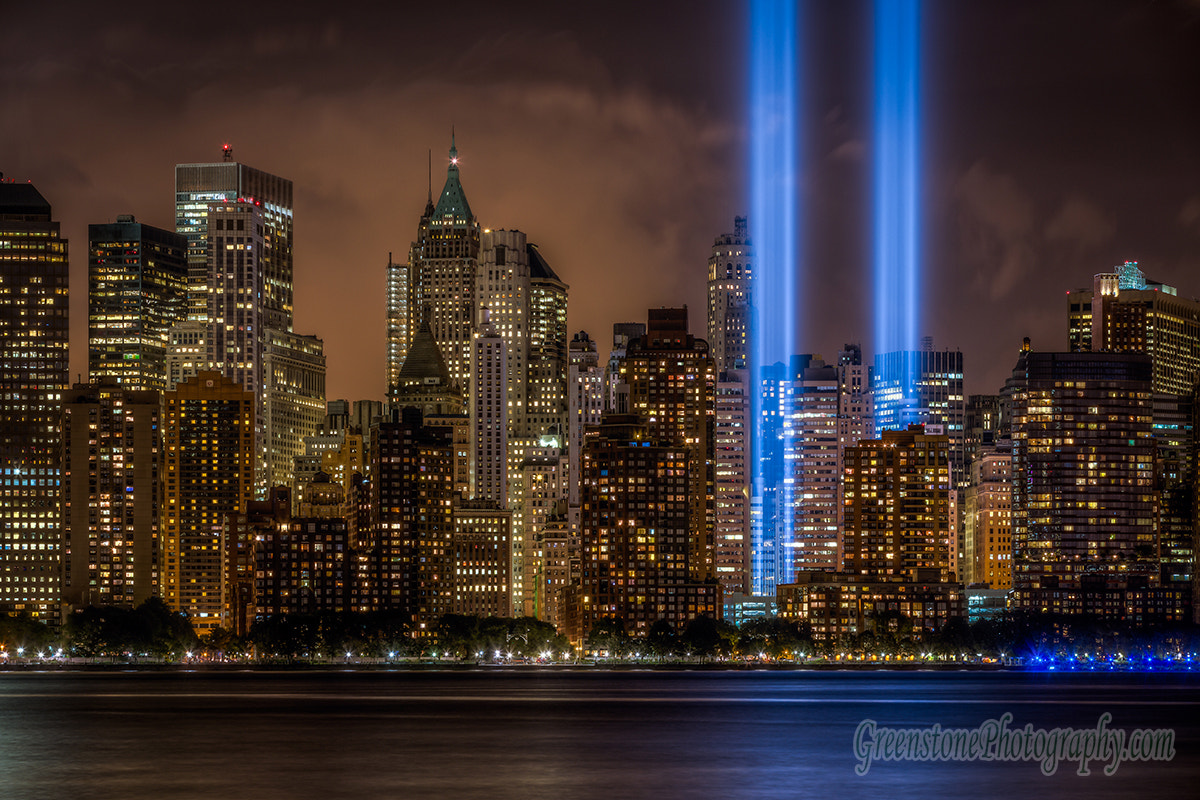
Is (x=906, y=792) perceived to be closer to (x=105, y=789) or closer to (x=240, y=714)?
(x=105, y=789)

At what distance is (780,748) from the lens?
14912cm

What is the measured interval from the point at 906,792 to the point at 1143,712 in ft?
245

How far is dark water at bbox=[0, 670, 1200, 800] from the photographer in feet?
399

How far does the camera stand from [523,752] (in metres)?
146

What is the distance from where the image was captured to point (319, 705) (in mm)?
197875

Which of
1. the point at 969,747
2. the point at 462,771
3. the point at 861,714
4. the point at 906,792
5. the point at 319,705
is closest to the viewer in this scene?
the point at 906,792

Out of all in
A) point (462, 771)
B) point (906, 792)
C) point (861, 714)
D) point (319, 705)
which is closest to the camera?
point (906, 792)

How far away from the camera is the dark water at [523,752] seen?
12175 cm

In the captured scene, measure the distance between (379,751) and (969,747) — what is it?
39.2 meters

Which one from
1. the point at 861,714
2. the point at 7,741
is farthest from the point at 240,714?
the point at 861,714

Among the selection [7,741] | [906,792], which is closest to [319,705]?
[7,741]

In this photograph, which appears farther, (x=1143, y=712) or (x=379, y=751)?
(x=1143, y=712)

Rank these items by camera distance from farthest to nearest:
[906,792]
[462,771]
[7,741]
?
[7,741], [462,771], [906,792]

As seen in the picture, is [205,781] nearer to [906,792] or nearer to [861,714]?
[906,792]
